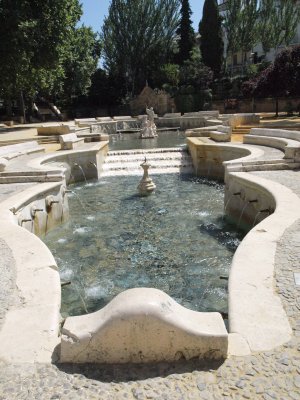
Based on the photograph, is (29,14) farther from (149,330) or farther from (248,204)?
(149,330)

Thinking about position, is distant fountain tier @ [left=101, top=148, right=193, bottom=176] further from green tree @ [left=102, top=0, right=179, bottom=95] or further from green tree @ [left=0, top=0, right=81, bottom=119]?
green tree @ [left=102, top=0, right=179, bottom=95]

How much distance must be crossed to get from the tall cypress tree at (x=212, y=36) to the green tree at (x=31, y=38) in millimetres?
22582

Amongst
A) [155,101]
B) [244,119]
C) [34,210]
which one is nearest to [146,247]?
[34,210]

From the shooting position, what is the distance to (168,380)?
276cm

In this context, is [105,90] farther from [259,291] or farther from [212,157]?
[259,291]

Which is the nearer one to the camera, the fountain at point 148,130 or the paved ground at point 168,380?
the paved ground at point 168,380

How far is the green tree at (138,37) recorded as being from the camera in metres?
41.2

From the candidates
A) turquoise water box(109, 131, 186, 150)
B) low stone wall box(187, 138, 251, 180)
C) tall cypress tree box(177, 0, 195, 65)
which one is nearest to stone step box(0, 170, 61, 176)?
low stone wall box(187, 138, 251, 180)

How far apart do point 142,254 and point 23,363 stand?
3.96 m

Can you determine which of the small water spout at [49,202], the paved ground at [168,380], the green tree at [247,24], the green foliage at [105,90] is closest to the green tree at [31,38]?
the small water spout at [49,202]

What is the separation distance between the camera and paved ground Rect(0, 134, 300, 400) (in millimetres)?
2609

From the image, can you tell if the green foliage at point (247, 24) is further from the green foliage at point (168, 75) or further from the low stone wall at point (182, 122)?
the low stone wall at point (182, 122)

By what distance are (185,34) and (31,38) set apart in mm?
26124

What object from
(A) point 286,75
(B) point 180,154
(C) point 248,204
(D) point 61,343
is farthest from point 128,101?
(D) point 61,343
